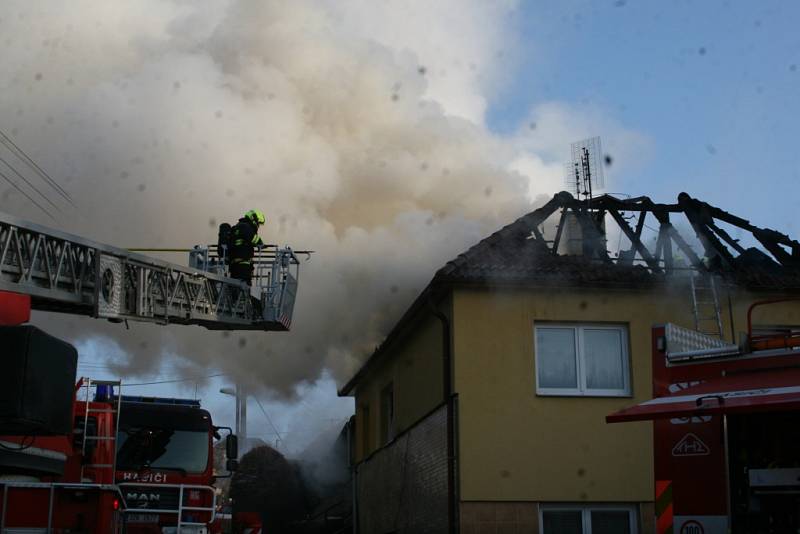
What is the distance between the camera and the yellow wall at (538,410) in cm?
1325

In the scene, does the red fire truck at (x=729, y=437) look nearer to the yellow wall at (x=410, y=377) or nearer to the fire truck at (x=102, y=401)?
the fire truck at (x=102, y=401)

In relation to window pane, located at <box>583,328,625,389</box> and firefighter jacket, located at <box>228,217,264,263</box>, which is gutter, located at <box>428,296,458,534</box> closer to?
window pane, located at <box>583,328,625,389</box>

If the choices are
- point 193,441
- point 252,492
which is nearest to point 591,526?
point 193,441

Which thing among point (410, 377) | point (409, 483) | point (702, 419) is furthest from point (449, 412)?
point (702, 419)

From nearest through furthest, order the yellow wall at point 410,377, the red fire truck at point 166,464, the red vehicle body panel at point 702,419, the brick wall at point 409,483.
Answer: the red vehicle body panel at point 702,419
the red fire truck at point 166,464
the brick wall at point 409,483
the yellow wall at point 410,377

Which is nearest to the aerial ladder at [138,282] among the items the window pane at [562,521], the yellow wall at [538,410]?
the yellow wall at [538,410]

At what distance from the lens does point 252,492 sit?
2783 cm

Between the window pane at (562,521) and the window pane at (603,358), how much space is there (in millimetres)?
1654

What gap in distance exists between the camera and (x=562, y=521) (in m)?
13.2

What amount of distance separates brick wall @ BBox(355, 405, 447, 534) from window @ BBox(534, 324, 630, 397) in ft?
4.93

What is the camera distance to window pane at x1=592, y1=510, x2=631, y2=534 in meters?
13.2

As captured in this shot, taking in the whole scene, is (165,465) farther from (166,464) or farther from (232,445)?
(232,445)

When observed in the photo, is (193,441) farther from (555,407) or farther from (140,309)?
(555,407)

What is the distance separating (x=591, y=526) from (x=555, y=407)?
1.54 m
